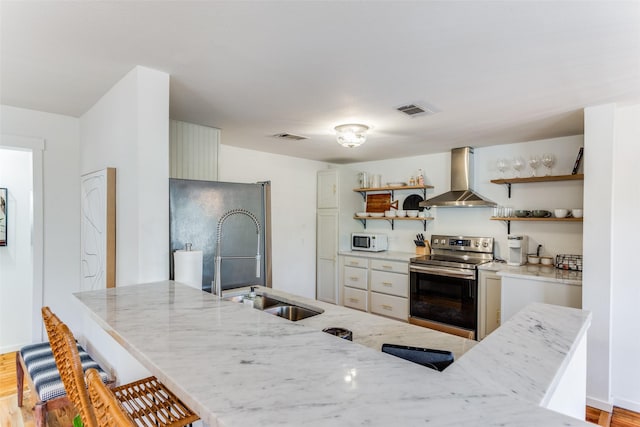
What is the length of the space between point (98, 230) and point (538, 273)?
3.72 m

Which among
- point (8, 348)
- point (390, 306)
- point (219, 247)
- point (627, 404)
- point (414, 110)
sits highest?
point (414, 110)

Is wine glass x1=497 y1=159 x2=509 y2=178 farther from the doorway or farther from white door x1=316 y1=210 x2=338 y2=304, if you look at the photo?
the doorway

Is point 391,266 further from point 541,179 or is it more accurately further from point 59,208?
point 59,208

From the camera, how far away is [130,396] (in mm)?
1338

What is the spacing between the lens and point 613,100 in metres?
2.36

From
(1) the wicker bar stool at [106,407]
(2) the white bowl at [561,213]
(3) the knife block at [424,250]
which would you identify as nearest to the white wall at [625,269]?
(2) the white bowl at [561,213]

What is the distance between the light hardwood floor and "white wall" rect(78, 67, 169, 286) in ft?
3.84

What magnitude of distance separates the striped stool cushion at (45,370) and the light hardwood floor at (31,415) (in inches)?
12.3

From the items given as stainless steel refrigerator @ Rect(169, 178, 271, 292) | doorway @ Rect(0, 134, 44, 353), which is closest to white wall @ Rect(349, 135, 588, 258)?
stainless steel refrigerator @ Rect(169, 178, 271, 292)

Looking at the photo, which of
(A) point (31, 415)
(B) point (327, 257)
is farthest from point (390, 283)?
(A) point (31, 415)

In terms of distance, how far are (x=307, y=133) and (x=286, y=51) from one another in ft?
5.59

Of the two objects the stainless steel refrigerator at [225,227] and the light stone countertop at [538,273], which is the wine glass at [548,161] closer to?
the light stone countertop at [538,273]

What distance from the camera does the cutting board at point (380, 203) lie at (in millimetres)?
4980

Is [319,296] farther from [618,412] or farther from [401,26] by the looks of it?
[401,26]
